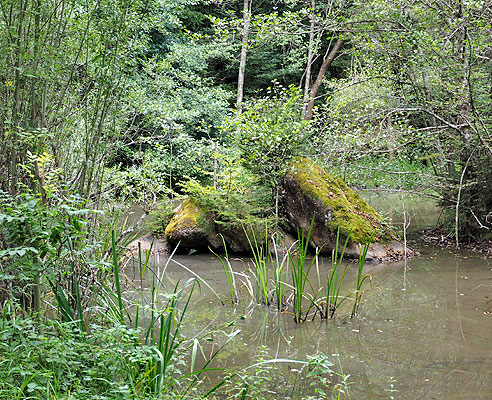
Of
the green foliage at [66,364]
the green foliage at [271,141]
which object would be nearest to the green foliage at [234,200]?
the green foliage at [271,141]

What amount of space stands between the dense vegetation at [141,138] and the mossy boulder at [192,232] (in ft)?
1.01

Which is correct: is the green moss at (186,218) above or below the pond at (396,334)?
above

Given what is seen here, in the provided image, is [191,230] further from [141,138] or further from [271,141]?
[141,138]

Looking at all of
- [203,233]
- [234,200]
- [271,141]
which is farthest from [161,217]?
[271,141]

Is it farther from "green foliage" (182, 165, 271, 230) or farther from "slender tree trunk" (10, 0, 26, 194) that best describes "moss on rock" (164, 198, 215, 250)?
"slender tree trunk" (10, 0, 26, 194)

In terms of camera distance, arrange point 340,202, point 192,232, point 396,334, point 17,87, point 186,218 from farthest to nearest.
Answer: point 186,218 < point 192,232 < point 340,202 < point 396,334 < point 17,87

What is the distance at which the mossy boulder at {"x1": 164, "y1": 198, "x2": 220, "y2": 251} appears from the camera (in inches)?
297

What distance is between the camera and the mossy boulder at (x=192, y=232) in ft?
Result: 24.7

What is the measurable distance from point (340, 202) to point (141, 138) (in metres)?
3.44

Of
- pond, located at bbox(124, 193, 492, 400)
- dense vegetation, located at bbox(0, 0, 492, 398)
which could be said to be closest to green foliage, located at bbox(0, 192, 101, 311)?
dense vegetation, located at bbox(0, 0, 492, 398)

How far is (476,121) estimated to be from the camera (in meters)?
6.76

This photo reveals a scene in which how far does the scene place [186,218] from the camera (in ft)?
25.2

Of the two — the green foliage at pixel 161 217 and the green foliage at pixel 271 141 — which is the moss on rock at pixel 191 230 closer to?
the green foliage at pixel 161 217

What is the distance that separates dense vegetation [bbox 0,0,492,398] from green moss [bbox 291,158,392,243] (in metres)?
0.28
